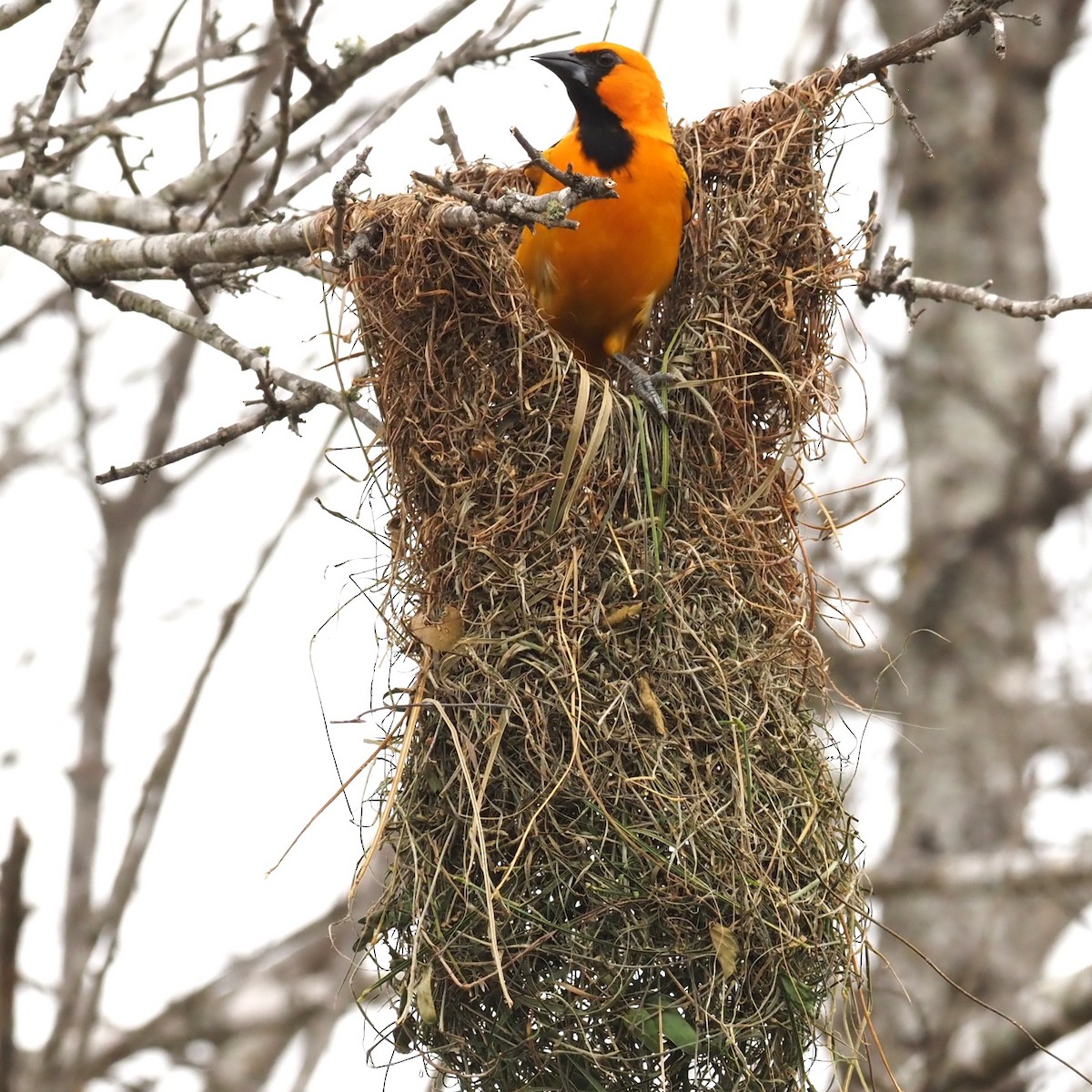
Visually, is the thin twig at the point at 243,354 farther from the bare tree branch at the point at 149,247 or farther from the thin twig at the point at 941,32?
the thin twig at the point at 941,32

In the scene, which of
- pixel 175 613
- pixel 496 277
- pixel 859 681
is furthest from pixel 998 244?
pixel 496 277

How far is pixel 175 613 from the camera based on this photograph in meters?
6.23

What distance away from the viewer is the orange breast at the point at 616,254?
2.87 meters

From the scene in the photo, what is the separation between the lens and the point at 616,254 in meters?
2.88

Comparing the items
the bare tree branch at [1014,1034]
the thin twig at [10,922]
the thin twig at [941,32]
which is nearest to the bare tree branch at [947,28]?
the thin twig at [941,32]

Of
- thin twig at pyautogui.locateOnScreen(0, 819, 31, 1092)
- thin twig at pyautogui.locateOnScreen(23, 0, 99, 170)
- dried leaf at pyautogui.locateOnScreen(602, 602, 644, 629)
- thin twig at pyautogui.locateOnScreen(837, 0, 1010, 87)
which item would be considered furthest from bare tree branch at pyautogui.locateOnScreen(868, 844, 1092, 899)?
thin twig at pyautogui.locateOnScreen(23, 0, 99, 170)

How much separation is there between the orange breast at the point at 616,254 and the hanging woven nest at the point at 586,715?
0.78 feet

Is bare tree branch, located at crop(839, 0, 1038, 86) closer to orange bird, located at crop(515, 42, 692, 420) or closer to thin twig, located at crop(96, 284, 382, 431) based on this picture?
orange bird, located at crop(515, 42, 692, 420)

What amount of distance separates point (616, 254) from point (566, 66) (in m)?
0.55

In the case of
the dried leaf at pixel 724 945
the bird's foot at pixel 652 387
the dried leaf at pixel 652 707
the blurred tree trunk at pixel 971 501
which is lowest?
the dried leaf at pixel 724 945

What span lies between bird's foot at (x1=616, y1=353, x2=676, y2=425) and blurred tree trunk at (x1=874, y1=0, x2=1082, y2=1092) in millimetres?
3688

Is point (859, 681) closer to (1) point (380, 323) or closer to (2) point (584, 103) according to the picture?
(2) point (584, 103)

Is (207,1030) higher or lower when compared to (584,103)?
lower

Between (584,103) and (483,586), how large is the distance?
1.18 m
